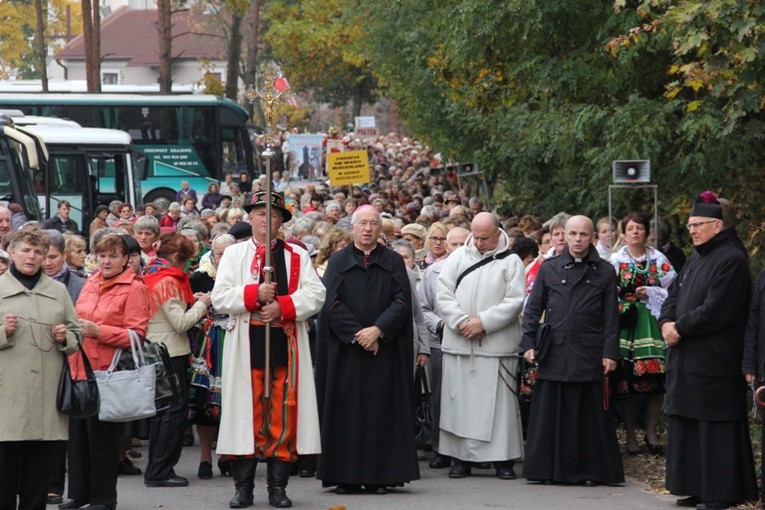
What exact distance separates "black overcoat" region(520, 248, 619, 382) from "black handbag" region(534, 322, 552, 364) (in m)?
0.03

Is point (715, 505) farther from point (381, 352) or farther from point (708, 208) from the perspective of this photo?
point (381, 352)

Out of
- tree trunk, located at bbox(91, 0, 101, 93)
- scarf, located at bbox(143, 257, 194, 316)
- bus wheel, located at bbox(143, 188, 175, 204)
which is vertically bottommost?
scarf, located at bbox(143, 257, 194, 316)

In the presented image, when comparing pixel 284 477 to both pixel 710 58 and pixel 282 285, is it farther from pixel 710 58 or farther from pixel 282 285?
pixel 710 58

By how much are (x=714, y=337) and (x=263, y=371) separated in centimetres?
285

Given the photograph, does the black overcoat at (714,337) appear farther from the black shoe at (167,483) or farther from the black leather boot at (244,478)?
the black shoe at (167,483)

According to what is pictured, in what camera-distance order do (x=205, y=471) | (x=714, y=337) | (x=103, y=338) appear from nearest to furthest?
(x=103, y=338)
(x=714, y=337)
(x=205, y=471)

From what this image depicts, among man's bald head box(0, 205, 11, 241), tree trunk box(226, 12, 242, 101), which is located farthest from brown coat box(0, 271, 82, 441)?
tree trunk box(226, 12, 242, 101)

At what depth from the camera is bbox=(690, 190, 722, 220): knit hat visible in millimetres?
9938

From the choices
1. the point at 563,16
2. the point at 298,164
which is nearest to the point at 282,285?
the point at 563,16

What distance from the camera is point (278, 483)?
9852mm

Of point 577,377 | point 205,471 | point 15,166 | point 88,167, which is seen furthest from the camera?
point 88,167

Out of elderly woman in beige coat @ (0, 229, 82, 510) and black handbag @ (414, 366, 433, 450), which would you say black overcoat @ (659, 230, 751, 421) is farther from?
elderly woman in beige coat @ (0, 229, 82, 510)

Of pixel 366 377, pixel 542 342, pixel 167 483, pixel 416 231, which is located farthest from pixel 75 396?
pixel 416 231

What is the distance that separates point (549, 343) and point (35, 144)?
1559 cm
